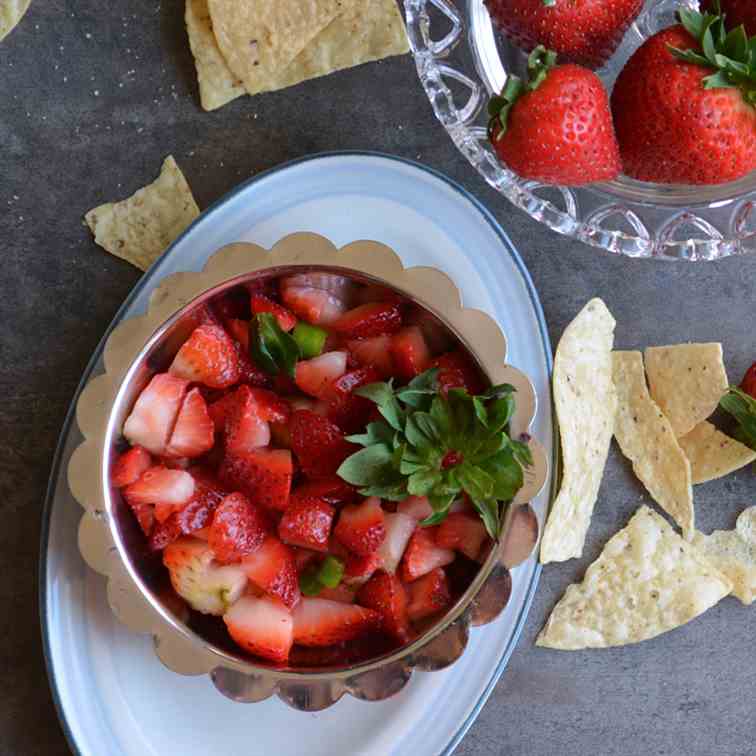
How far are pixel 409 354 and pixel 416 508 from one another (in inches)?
8.0

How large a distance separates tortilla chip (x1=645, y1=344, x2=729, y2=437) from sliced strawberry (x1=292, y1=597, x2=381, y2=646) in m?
0.58

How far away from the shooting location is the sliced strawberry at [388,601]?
134 centimetres

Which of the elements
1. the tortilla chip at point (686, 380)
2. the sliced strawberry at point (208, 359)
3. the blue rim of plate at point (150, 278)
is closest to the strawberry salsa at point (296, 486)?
the sliced strawberry at point (208, 359)

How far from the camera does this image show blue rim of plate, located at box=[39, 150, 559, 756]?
144cm

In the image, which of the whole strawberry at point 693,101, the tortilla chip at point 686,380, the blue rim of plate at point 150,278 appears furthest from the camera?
the tortilla chip at point 686,380

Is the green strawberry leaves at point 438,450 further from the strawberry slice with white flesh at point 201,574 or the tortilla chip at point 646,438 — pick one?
the tortilla chip at point 646,438

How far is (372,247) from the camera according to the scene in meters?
1.34

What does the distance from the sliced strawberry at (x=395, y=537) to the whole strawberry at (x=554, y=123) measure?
475 millimetres

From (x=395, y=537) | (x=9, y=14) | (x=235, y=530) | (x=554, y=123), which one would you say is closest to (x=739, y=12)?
(x=554, y=123)

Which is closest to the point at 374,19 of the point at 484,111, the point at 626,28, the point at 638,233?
the point at 484,111

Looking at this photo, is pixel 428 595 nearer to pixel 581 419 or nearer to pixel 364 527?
pixel 364 527

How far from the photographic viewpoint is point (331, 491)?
1.32m

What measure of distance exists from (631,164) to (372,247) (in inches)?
13.9

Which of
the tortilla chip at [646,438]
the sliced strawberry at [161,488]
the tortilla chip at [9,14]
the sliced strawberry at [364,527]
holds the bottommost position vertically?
the tortilla chip at [646,438]
